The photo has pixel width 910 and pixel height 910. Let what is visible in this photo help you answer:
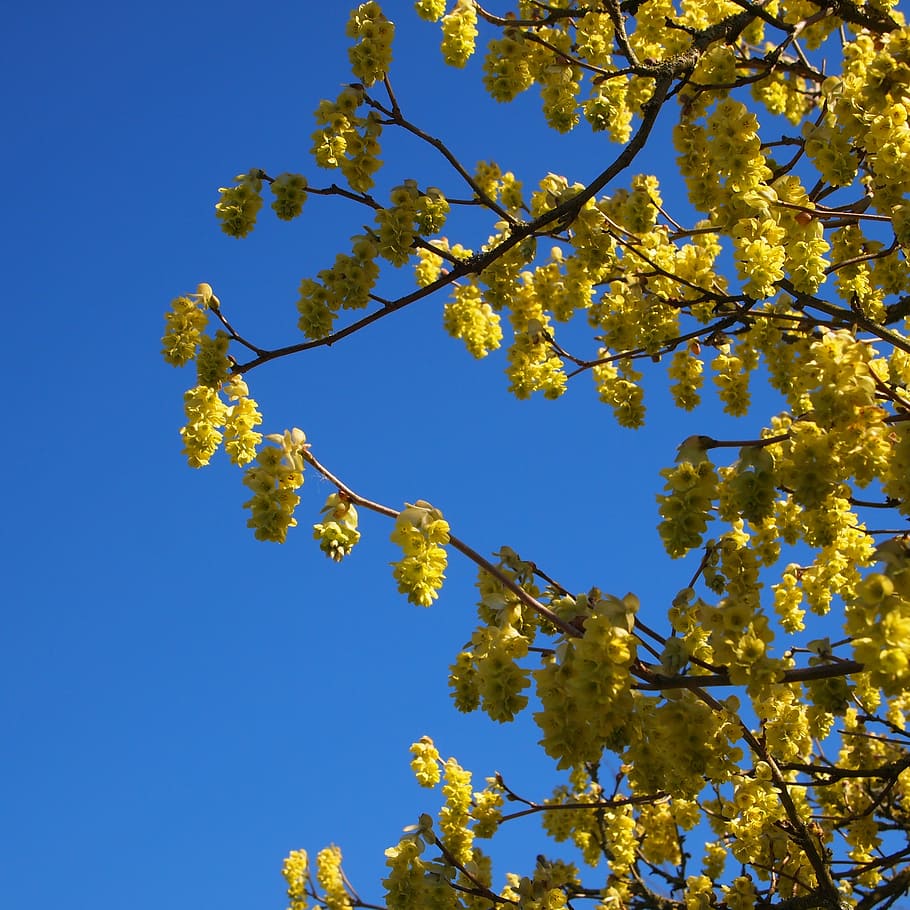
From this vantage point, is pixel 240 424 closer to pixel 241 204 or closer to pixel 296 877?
pixel 241 204

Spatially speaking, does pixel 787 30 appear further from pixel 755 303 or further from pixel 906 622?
pixel 906 622

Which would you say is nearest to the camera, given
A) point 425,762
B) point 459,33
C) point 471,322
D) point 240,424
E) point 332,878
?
point 240,424

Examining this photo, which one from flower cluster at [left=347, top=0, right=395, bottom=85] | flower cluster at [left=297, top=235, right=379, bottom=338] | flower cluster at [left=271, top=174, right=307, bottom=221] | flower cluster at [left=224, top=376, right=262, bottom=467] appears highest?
flower cluster at [left=347, top=0, right=395, bottom=85]

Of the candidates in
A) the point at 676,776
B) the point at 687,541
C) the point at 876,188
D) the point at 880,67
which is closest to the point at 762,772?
the point at 676,776

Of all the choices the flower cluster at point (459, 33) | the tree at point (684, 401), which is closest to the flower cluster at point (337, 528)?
the tree at point (684, 401)

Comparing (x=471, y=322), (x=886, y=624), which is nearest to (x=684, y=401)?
(x=471, y=322)

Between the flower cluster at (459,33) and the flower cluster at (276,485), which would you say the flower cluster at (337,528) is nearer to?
the flower cluster at (276,485)

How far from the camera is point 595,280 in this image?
6246 millimetres

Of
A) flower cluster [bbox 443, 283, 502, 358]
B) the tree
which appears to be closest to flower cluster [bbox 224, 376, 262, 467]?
the tree

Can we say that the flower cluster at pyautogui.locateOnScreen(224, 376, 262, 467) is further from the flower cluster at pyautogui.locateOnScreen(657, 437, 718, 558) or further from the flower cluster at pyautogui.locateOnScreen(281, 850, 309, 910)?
the flower cluster at pyautogui.locateOnScreen(281, 850, 309, 910)

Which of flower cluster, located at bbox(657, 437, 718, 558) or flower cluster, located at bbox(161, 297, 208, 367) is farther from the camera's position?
flower cluster, located at bbox(161, 297, 208, 367)

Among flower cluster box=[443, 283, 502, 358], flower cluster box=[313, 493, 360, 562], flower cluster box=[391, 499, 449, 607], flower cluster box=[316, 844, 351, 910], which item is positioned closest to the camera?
flower cluster box=[391, 499, 449, 607]

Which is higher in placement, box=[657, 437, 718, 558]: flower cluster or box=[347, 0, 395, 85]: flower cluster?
box=[347, 0, 395, 85]: flower cluster

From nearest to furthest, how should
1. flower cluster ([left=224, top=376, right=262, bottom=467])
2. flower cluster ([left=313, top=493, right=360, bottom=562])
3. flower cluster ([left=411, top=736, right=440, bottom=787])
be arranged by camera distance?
flower cluster ([left=313, top=493, right=360, bottom=562])
flower cluster ([left=224, top=376, right=262, bottom=467])
flower cluster ([left=411, top=736, right=440, bottom=787])
